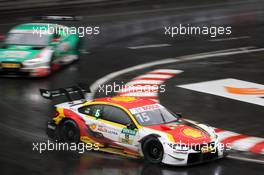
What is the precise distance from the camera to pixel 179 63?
25047 mm

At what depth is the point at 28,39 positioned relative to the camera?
76.7ft

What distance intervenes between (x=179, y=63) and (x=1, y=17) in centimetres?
1115

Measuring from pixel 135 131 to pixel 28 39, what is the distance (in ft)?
32.5

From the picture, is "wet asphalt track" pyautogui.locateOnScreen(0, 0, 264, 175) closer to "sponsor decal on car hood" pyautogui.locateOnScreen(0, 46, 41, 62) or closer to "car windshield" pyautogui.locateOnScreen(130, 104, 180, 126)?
"sponsor decal on car hood" pyautogui.locateOnScreen(0, 46, 41, 62)

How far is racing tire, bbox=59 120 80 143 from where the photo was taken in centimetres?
1566

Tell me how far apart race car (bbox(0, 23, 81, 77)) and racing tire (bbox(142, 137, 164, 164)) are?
340 inches

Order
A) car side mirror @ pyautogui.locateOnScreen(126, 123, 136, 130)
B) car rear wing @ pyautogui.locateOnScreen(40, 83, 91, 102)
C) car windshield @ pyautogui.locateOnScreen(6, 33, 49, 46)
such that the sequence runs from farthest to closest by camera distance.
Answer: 1. car windshield @ pyautogui.locateOnScreen(6, 33, 49, 46)
2. car rear wing @ pyautogui.locateOnScreen(40, 83, 91, 102)
3. car side mirror @ pyautogui.locateOnScreen(126, 123, 136, 130)

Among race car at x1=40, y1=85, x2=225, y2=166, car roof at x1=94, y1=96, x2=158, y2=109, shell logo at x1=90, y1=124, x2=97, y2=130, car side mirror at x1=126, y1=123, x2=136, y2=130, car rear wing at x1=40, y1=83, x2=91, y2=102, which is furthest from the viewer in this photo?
car rear wing at x1=40, y1=83, x2=91, y2=102

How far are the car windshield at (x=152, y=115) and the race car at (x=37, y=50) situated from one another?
25.3 ft

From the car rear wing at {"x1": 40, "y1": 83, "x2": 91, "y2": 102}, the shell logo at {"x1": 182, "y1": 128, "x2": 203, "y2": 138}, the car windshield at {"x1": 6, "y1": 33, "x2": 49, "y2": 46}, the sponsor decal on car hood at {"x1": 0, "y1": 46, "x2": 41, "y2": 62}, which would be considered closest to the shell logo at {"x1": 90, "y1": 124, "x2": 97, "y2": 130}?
the car rear wing at {"x1": 40, "y1": 83, "x2": 91, "y2": 102}

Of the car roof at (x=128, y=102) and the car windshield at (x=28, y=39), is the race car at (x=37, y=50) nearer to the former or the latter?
the car windshield at (x=28, y=39)

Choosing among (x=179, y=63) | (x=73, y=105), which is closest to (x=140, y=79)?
(x=179, y=63)

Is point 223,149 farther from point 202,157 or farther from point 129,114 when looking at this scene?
point 129,114

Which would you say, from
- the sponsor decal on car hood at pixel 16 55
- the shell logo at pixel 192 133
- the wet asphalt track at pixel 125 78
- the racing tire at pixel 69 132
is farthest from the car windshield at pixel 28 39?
the shell logo at pixel 192 133
